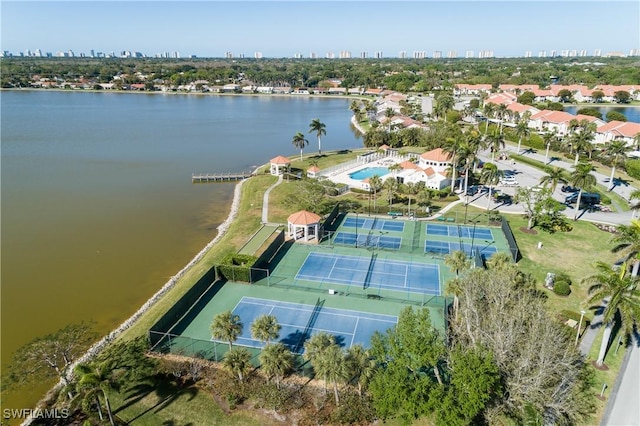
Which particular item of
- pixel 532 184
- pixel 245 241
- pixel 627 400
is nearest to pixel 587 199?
pixel 532 184

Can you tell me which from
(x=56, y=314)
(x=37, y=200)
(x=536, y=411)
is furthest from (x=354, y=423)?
(x=37, y=200)

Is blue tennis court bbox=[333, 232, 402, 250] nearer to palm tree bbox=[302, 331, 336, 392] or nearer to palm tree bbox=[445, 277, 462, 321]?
palm tree bbox=[445, 277, 462, 321]

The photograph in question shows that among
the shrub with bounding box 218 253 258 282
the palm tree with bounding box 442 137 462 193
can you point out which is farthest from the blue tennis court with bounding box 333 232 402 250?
the palm tree with bounding box 442 137 462 193

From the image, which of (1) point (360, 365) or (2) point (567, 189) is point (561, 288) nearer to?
(1) point (360, 365)

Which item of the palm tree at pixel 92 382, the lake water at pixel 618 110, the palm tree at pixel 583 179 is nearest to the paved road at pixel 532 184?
the palm tree at pixel 583 179

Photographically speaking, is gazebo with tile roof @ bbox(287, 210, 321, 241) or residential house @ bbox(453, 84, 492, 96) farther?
residential house @ bbox(453, 84, 492, 96)

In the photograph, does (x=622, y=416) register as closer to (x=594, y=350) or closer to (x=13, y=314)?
(x=594, y=350)
